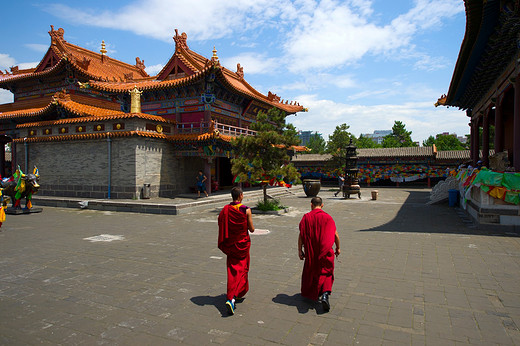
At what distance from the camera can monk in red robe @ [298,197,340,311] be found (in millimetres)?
4156

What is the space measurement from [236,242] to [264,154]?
30.2ft

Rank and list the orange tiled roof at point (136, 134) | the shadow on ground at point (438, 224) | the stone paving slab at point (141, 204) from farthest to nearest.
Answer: the orange tiled roof at point (136, 134), the stone paving slab at point (141, 204), the shadow on ground at point (438, 224)

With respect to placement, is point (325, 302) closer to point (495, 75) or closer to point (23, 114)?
point (495, 75)

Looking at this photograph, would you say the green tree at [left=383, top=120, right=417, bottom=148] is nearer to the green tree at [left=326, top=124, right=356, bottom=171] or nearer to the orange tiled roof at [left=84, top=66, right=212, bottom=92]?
the green tree at [left=326, top=124, right=356, bottom=171]

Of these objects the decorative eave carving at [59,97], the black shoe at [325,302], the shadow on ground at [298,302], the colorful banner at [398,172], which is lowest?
the shadow on ground at [298,302]

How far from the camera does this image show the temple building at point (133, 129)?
1562 centimetres

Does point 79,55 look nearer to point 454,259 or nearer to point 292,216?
point 292,216

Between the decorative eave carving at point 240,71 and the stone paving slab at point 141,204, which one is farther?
the decorative eave carving at point 240,71

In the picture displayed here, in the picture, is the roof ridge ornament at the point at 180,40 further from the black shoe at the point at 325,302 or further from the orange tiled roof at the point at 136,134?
the black shoe at the point at 325,302

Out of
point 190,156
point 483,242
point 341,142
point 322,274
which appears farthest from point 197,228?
point 341,142

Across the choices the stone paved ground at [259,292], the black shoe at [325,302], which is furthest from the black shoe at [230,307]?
the black shoe at [325,302]

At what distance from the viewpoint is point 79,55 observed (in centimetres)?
2317

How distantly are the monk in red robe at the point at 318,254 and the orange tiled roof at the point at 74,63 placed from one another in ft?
65.4

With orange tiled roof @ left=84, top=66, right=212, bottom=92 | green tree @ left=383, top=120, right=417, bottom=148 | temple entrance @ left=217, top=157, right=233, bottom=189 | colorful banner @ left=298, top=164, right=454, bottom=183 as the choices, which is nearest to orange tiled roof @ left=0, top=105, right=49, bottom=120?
orange tiled roof @ left=84, top=66, right=212, bottom=92
